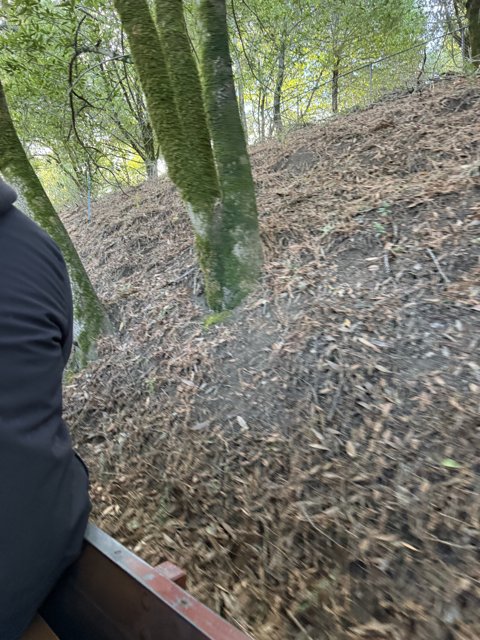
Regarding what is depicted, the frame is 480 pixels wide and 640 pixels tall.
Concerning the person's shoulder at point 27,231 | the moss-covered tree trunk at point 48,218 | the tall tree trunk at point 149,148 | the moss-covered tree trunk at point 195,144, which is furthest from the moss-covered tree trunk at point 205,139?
the tall tree trunk at point 149,148

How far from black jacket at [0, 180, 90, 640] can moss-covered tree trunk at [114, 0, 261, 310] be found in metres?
2.66

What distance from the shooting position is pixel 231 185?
389cm

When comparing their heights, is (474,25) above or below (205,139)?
above

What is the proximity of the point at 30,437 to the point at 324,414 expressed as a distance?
196cm

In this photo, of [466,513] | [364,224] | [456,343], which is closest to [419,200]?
[364,224]

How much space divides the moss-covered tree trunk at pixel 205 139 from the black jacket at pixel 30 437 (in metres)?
2.66

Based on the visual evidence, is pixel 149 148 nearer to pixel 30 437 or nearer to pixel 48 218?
pixel 48 218

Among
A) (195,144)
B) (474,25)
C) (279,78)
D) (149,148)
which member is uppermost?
(279,78)

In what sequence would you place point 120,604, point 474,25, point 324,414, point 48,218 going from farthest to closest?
point 474,25 < point 48,218 < point 324,414 < point 120,604

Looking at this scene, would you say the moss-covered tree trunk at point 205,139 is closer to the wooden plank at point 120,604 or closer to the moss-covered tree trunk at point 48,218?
the moss-covered tree trunk at point 48,218

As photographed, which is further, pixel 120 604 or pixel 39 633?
pixel 39 633

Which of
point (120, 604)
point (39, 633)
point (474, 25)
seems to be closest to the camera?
point (120, 604)

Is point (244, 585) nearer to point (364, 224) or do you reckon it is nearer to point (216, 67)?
point (364, 224)

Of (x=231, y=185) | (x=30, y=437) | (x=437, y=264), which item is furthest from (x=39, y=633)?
(x=231, y=185)
